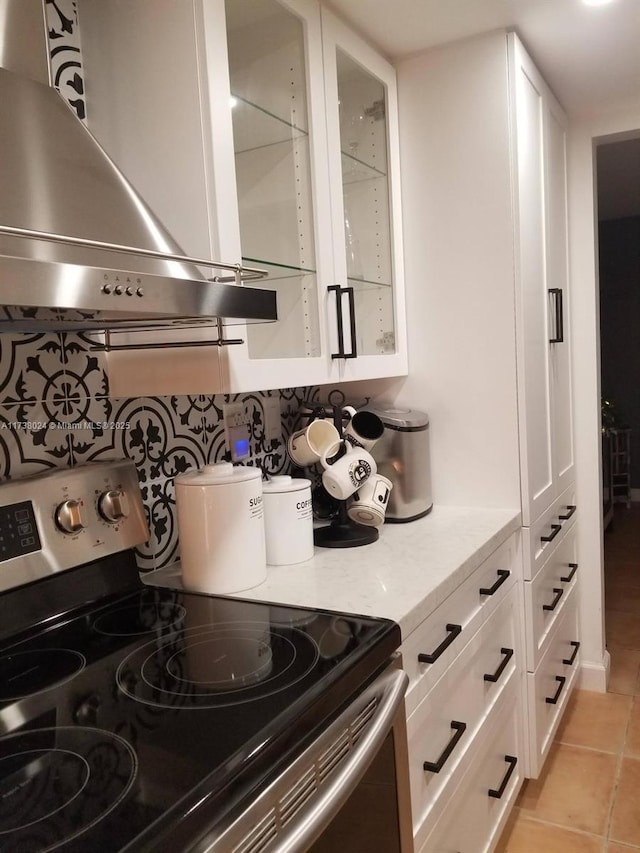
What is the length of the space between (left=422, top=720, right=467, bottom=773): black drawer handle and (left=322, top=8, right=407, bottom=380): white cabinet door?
78 cm

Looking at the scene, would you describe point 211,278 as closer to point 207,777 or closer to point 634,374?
point 207,777

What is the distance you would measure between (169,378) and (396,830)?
87 centimetres

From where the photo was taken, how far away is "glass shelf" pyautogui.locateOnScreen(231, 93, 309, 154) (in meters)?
1.29

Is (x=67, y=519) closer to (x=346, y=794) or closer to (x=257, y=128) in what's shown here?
(x=346, y=794)

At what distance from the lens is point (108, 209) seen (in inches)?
40.0

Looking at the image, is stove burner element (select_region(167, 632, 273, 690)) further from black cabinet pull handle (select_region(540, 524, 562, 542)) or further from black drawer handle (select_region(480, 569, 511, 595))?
black cabinet pull handle (select_region(540, 524, 562, 542))

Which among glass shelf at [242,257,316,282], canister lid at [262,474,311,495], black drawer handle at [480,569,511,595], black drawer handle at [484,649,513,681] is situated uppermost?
glass shelf at [242,257,316,282]

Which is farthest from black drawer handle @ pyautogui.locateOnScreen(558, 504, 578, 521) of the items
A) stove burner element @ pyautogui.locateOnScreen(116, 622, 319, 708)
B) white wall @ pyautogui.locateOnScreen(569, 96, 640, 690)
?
stove burner element @ pyautogui.locateOnScreen(116, 622, 319, 708)

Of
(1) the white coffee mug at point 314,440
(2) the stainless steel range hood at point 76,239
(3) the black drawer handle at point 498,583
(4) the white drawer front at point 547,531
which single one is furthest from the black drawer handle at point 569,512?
(2) the stainless steel range hood at point 76,239

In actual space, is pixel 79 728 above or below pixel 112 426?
below

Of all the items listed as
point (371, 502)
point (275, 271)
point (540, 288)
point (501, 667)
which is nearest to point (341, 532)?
point (371, 502)

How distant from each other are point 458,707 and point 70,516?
34.3 inches

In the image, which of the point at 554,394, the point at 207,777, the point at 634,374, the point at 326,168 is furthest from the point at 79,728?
the point at 634,374

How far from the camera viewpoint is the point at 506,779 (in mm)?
1688
